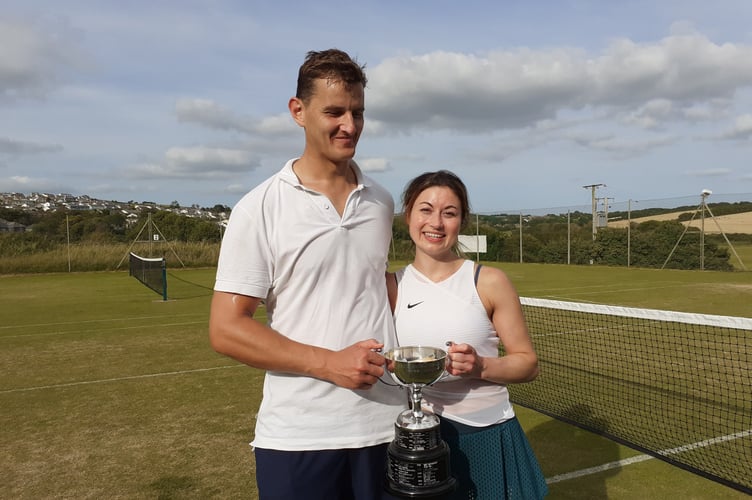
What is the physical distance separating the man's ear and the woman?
1.93 feet

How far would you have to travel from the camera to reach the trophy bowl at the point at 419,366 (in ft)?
5.81

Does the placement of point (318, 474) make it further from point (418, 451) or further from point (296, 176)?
point (296, 176)

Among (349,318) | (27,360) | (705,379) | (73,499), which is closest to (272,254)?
(349,318)

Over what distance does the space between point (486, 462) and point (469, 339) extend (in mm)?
481

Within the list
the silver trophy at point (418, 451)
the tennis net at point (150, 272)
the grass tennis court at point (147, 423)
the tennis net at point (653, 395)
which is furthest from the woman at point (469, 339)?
the tennis net at point (150, 272)

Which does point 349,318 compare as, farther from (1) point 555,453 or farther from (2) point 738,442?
(2) point 738,442

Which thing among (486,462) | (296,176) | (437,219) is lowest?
(486,462)

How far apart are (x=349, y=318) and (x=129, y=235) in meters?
34.2

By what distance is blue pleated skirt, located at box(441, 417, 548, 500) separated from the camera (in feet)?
7.34

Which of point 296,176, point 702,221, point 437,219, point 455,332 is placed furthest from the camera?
point 702,221

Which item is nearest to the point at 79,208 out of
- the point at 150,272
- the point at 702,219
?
the point at 150,272

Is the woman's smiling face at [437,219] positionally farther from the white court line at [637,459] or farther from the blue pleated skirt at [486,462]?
the white court line at [637,459]

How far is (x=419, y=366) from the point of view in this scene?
177 cm

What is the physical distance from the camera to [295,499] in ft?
6.22
